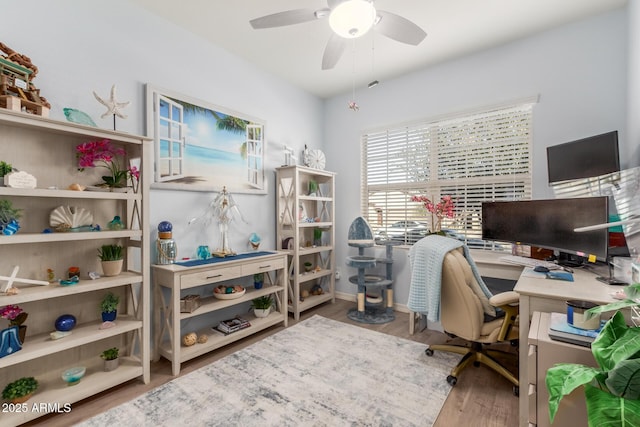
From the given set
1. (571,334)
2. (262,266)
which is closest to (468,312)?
(571,334)

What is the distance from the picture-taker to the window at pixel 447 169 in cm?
279

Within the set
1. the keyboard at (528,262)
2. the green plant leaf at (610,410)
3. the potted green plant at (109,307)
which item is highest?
the keyboard at (528,262)

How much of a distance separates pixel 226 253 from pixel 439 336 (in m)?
2.16

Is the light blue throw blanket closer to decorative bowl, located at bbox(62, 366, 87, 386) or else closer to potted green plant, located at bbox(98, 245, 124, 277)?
potted green plant, located at bbox(98, 245, 124, 277)

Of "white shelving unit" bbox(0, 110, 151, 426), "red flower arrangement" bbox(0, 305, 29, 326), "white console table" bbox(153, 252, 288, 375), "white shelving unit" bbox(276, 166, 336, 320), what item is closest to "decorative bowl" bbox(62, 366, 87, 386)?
"white shelving unit" bbox(0, 110, 151, 426)

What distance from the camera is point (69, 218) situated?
1817mm

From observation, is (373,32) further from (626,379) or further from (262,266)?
(626,379)

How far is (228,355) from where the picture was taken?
237 centimetres

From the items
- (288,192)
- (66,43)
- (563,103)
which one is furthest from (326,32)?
(563,103)

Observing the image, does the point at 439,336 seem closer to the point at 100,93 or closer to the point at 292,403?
the point at 292,403

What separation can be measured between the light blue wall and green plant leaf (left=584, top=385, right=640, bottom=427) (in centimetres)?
206

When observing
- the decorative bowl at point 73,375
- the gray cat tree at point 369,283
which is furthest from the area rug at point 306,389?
the gray cat tree at point 369,283

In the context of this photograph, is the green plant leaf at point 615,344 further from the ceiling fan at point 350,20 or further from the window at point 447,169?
the window at point 447,169

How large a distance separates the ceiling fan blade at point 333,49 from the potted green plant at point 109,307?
229 centimetres
